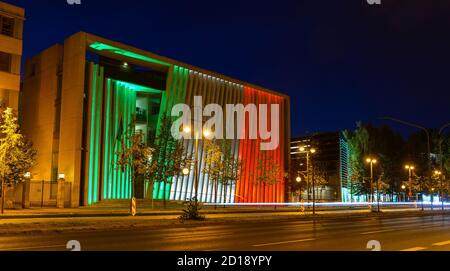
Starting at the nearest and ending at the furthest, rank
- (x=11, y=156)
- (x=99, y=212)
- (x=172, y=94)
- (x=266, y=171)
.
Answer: (x=11, y=156) < (x=99, y=212) < (x=172, y=94) < (x=266, y=171)

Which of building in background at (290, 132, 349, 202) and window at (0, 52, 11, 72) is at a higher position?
window at (0, 52, 11, 72)

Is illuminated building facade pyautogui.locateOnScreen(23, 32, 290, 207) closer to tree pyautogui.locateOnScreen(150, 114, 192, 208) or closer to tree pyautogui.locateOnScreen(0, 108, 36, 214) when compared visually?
tree pyautogui.locateOnScreen(150, 114, 192, 208)

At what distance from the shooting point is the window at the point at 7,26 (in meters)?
48.8

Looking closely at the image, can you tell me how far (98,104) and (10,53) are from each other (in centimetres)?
994

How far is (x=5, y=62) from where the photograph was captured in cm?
4866

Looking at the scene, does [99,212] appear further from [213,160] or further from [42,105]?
[42,105]

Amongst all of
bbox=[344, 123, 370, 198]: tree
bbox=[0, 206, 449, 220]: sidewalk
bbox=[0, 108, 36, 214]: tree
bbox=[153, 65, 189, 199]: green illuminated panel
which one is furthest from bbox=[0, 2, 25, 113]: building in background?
bbox=[344, 123, 370, 198]: tree

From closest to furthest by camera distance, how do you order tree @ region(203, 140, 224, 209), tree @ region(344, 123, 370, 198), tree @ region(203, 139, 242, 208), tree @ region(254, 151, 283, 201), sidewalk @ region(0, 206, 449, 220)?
sidewalk @ region(0, 206, 449, 220) → tree @ region(203, 140, 224, 209) → tree @ region(203, 139, 242, 208) → tree @ region(254, 151, 283, 201) → tree @ region(344, 123, 370, 198)

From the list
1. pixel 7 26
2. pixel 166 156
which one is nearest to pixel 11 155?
pixel 166 156

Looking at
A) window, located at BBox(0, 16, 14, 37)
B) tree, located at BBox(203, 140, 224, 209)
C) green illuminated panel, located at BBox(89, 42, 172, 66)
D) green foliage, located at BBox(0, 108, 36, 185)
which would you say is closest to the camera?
green foliage, located at BBox(0, 108, 36, 185)

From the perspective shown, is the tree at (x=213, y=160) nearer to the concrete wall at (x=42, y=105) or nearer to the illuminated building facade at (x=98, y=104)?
the illuminated building facade at (x=98, y=104)

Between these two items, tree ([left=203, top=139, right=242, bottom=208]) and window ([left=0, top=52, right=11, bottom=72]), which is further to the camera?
tree ([left=203, top=139, right=242, bottom=208])

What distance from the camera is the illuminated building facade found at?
164 feet
